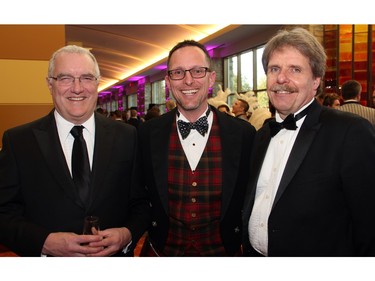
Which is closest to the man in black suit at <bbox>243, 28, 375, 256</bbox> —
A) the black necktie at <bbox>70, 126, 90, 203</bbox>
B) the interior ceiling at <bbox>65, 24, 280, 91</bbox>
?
the black necktie at <bbox>70, 126, 90, 203</bbox>

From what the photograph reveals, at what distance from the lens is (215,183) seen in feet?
7.29

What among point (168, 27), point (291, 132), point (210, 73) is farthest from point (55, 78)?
point (168, 27)

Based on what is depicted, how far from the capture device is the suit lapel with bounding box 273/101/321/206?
70.6 inches

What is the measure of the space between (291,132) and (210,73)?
0.64 metres

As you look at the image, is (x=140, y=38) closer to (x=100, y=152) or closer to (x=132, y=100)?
(x=100, y=152)

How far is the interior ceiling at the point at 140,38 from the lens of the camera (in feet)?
44.2


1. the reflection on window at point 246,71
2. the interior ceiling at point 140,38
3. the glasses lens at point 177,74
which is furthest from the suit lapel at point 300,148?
the reflection on window at point 246,71

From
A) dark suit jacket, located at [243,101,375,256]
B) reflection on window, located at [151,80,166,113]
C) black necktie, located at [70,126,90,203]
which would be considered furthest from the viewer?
reflection on window, located at [151,80,166,113]

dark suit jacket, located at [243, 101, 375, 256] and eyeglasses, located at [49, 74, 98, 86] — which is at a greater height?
eyeglasses, located at [49, 74, 98, 86]

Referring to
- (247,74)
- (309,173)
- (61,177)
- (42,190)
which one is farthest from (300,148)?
(247,74)

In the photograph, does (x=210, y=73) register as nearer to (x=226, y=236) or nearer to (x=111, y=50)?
(x=226, y=236)

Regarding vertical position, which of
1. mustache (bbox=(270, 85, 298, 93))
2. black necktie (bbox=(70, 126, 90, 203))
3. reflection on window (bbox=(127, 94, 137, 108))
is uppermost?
reflection on window (bbox=(127, 94, 137, 108))

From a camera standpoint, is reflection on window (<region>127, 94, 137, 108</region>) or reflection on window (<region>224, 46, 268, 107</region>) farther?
reflection on window (<region>127, 94, 137, 108</region>)

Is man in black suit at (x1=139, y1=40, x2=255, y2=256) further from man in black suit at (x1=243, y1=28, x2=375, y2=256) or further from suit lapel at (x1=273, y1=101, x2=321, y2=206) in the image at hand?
suit lapel at (x1=273, y1=101, x2=321, y2=206)
